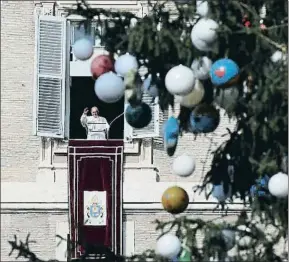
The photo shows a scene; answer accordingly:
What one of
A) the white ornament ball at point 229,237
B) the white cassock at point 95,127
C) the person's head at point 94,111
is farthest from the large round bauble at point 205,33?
the white cassock at point 95,127

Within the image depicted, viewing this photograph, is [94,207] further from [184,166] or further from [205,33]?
[205,33]

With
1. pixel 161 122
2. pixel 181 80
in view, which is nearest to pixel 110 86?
pixel 181 80

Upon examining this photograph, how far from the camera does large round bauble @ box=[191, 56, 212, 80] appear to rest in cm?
1072

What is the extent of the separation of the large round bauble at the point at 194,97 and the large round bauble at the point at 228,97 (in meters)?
0.12

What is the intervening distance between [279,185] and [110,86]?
1.33 m

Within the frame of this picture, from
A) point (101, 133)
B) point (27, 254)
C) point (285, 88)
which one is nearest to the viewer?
point (285, 88)

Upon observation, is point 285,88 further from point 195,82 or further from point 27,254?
point 27,254

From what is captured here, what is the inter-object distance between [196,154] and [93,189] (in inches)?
47.9

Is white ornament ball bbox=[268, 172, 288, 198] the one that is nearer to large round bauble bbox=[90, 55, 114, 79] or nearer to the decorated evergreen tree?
the decorated evergreen tree

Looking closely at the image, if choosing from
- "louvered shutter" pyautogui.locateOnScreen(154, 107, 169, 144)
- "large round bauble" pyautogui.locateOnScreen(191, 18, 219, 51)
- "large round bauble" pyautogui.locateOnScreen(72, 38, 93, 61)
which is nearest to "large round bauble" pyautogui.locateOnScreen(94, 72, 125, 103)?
Answer: "large round bauble" pyautogui.locateOnScreen(72, 38, 93, 61)

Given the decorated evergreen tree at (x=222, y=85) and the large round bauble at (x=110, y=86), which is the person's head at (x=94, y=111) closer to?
the decorated evergreen tree at (x=222, y=85)

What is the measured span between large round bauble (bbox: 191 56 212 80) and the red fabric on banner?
704 cm

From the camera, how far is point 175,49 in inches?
424

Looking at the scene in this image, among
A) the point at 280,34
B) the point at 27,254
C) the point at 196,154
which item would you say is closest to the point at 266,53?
the point at 280,34
